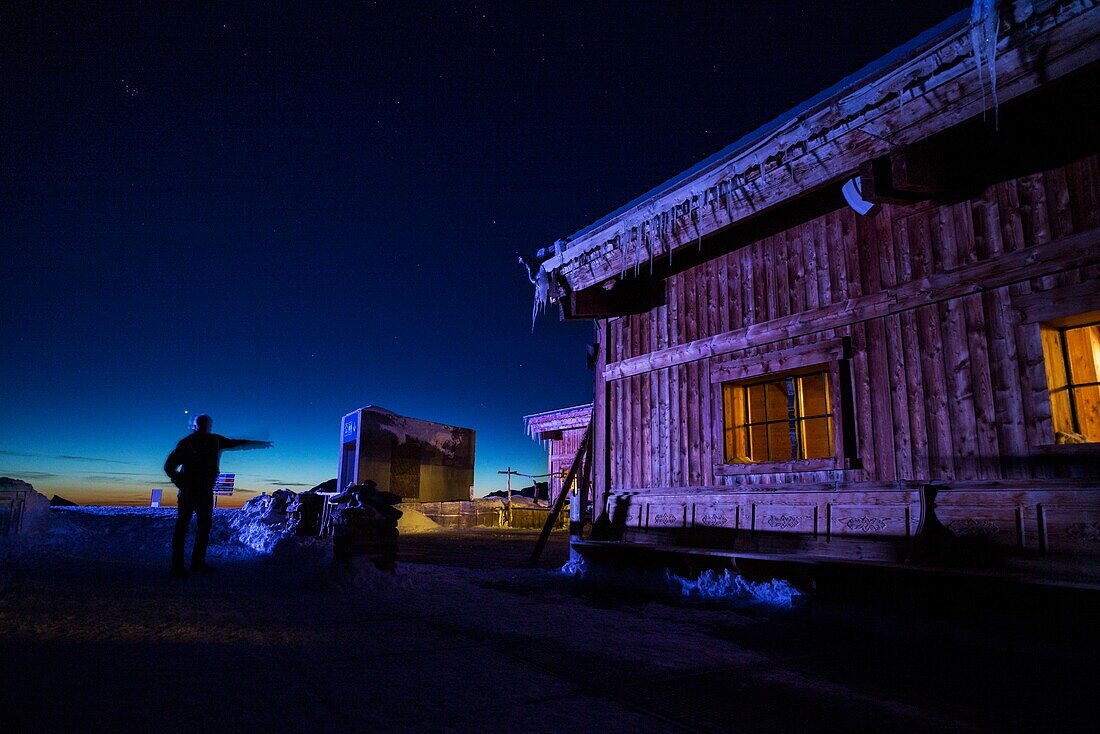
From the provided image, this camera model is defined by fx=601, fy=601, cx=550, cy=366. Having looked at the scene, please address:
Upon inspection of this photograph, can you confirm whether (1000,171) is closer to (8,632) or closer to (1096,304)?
(1096,304)

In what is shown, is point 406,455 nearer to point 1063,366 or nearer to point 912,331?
point 912,331

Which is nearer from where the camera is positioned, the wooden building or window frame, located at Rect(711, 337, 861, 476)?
the wooden building

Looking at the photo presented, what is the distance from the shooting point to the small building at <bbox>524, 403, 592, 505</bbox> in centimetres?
2798

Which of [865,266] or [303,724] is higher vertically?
[865,266]

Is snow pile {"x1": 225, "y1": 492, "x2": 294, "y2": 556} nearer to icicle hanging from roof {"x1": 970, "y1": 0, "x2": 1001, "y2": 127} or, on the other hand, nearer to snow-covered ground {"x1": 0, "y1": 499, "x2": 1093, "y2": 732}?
snow-covered ground {"x1": 0, "y1": 499, "x2": 1093, "y2": 732}

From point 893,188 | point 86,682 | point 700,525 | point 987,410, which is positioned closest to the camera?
point 86,682

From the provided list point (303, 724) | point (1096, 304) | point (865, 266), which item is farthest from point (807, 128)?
point (303, 724)

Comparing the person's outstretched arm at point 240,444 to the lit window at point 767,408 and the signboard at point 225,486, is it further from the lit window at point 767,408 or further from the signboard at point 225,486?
the signboard at point 225,486

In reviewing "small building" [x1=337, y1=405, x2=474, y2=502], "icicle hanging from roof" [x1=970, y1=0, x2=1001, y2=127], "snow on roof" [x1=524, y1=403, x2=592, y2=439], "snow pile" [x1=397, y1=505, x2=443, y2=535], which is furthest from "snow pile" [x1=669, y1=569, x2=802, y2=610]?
"small building" [x1=337, y1=405, x2=474, y2=502]

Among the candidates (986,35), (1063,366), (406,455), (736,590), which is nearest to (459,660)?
(736,590)

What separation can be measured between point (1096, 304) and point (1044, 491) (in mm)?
1442

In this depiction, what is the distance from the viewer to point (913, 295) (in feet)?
18.6

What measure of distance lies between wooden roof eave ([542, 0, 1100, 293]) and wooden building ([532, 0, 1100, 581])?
0.05ft

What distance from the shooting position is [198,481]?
7.25 m
